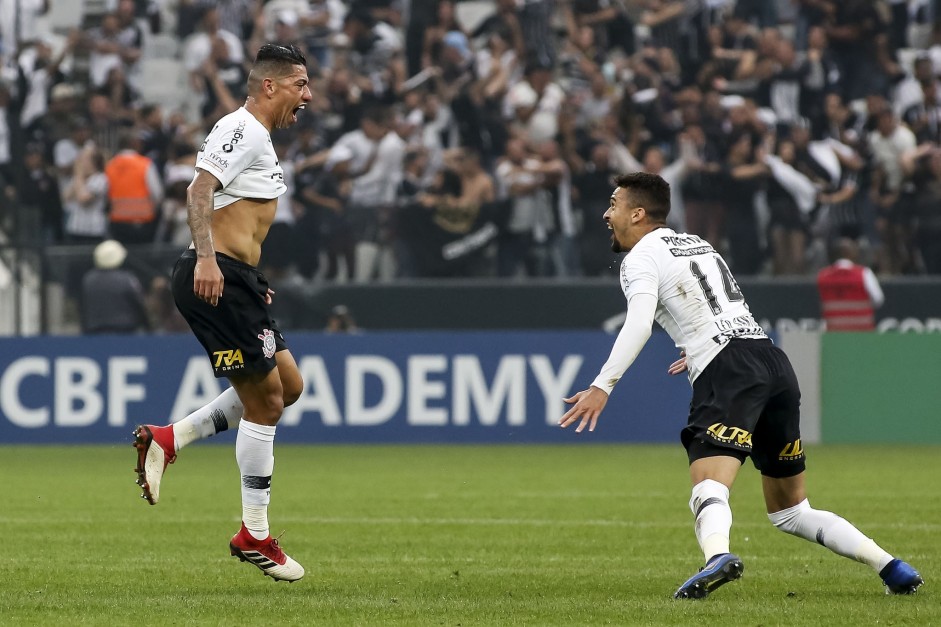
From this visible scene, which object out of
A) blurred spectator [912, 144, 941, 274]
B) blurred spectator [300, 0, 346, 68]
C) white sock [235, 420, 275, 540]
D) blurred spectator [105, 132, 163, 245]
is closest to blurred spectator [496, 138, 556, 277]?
blurred spectator [300, 0, 346, 68]

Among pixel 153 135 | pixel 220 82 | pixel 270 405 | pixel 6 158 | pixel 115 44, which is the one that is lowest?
pixel 270 405

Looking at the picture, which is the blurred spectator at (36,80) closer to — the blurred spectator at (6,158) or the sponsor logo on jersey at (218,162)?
the blurred spectator at (6,158)

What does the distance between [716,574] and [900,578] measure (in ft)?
3.23

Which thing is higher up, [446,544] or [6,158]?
[6,158]

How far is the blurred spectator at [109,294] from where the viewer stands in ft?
54.2

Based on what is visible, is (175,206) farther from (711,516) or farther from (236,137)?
(711,516)

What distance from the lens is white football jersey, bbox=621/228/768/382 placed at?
6609mm

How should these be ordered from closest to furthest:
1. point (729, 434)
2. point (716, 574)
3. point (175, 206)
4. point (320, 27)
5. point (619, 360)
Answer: point (716, 574) → point (619, 360) → point (729, 434) → point (175, 206) → point (320, 27)

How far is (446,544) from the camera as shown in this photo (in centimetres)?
878

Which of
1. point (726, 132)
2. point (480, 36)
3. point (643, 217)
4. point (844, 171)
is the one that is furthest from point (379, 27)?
point (643, 217)

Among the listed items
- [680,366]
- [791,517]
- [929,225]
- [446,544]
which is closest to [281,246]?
[929,225]

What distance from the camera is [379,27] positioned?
19.8 metres

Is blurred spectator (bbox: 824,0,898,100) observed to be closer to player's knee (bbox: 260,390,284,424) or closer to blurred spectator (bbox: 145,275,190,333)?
blurred spectator (bbox: 145,275,190,333)

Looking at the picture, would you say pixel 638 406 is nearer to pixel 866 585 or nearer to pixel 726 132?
pixel 726 132
